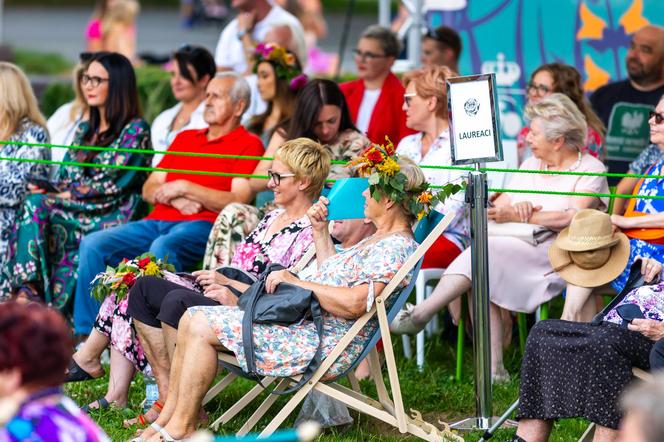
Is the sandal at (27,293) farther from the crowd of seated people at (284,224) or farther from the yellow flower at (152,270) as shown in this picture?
the yellow flower at (152,270)

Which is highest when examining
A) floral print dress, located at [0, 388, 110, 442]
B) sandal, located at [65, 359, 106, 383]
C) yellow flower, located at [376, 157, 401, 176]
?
yellow flower, located at [376, 157, 401, 176]

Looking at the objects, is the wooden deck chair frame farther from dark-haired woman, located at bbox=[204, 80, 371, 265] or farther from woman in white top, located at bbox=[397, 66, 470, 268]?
dark-haired woman, located at bbox=[204, 80, 371, 265]

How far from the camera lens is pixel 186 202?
6.40m

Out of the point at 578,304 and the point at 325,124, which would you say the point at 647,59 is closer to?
the point at 325,124

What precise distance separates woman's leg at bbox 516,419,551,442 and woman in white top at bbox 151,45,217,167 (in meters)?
3.50

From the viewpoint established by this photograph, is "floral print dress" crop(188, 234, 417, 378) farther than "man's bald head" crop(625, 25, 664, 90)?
No

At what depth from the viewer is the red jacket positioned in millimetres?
7285

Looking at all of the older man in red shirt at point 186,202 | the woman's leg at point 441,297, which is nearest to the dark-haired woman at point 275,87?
the older man in red shirt at point 186,202

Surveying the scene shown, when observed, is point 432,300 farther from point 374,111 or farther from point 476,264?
point 374,111

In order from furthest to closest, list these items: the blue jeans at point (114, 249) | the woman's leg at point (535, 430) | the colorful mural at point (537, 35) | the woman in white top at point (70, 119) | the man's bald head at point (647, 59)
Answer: the colorful mural at point (537, 35), the man's bald head at point (647, 59), the woman in white top at point (70, 119), the blue jeans at point (114, 249), the woman's leg at point (535, 430)

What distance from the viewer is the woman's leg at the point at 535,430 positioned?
4531 millimetres

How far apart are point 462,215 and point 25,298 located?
2.38 metres

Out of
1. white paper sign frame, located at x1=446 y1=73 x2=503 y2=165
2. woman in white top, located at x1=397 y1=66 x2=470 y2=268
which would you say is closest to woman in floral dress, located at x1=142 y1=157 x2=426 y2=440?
white paper sign frame, located at x1=446 y1=73 x2=503 y2=165

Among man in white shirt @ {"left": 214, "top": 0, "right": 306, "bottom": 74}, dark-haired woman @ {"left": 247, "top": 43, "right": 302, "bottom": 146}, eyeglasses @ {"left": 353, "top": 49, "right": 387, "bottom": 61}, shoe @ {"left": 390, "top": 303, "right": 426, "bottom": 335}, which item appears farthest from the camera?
man in white shirt @ {"left": 214, "top": 0, "right": 306, "bottom": 74}
